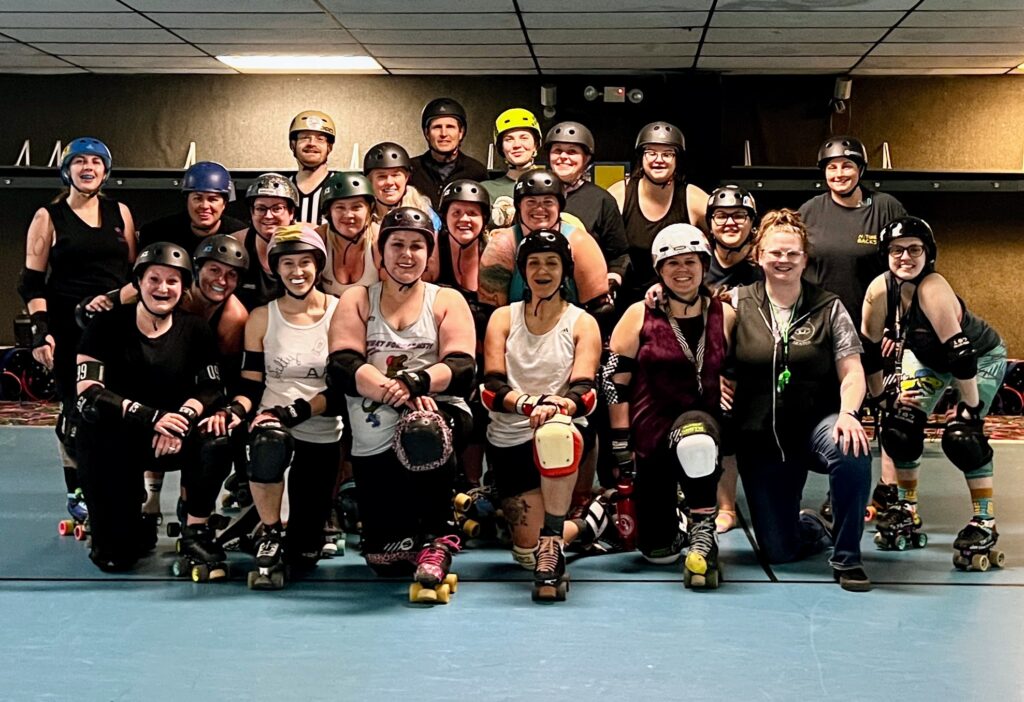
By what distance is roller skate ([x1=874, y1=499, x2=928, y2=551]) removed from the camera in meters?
4.00

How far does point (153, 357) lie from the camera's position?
368 cm

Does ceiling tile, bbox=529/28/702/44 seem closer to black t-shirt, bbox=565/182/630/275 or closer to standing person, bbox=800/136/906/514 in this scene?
standing person, bbox=800/136/906/514

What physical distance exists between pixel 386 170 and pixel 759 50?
379cm

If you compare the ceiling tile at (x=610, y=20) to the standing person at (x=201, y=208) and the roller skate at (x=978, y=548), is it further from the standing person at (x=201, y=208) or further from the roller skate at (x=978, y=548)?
the roller skate at (x=978, y=548)

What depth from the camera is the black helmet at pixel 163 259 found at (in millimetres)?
3633

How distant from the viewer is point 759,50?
7.23 m

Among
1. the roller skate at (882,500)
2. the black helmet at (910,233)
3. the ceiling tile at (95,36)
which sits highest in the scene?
the ceiling tile at (95,36)

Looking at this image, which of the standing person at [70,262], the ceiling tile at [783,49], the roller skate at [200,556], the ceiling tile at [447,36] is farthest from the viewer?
the ceiling tile at [783,49]

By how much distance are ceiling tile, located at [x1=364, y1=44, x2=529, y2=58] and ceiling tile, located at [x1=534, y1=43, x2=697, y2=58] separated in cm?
16

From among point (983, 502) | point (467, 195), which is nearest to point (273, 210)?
point (467, 195)

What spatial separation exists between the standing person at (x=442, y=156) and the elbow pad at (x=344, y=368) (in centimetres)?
131

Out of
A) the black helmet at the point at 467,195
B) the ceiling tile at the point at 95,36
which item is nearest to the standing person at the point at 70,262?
the black helmet at the point at 467,195

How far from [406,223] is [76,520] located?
69.5 inches

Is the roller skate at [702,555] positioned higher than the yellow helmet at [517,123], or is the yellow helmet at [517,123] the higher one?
the yellow helmet at [517,123]
